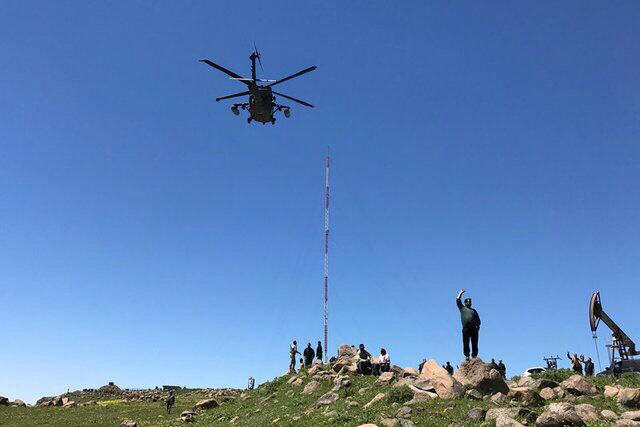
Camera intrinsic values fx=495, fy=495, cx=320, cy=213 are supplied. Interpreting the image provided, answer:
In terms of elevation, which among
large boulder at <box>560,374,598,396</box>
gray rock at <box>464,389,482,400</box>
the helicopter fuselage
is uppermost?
the helicopter fuselage

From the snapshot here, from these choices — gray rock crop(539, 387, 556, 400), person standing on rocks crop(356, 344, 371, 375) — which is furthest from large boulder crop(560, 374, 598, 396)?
person standing on rocks crop(356, 344, 371, 375)

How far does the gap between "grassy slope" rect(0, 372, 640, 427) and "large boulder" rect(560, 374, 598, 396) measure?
70 centimetres

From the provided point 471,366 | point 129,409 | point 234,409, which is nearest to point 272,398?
point 234,409

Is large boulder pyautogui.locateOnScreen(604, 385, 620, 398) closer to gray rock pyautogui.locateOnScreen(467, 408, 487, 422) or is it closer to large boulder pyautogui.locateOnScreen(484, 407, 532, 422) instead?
large boulder pyautogui.locateOnScreen(484, 407, 532, 422)

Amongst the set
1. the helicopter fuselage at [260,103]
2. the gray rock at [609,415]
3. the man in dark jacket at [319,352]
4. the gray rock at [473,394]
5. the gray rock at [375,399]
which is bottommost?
the gray rock at [609,415]

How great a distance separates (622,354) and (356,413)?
2679cm

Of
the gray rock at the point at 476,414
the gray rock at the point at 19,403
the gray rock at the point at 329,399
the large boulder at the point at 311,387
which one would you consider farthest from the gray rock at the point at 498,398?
the gray rock at the point at 19,403

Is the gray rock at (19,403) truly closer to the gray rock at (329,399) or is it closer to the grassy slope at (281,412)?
the grassy slope at (281,412)

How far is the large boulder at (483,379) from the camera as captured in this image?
61.9ft

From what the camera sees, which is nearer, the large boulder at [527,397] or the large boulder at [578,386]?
the large boulder at [527,397]

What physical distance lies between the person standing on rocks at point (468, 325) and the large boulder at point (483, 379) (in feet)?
2.54

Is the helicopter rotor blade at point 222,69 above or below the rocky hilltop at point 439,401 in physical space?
above

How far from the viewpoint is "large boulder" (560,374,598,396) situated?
17516mm

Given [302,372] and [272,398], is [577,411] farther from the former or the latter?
[302,372]
